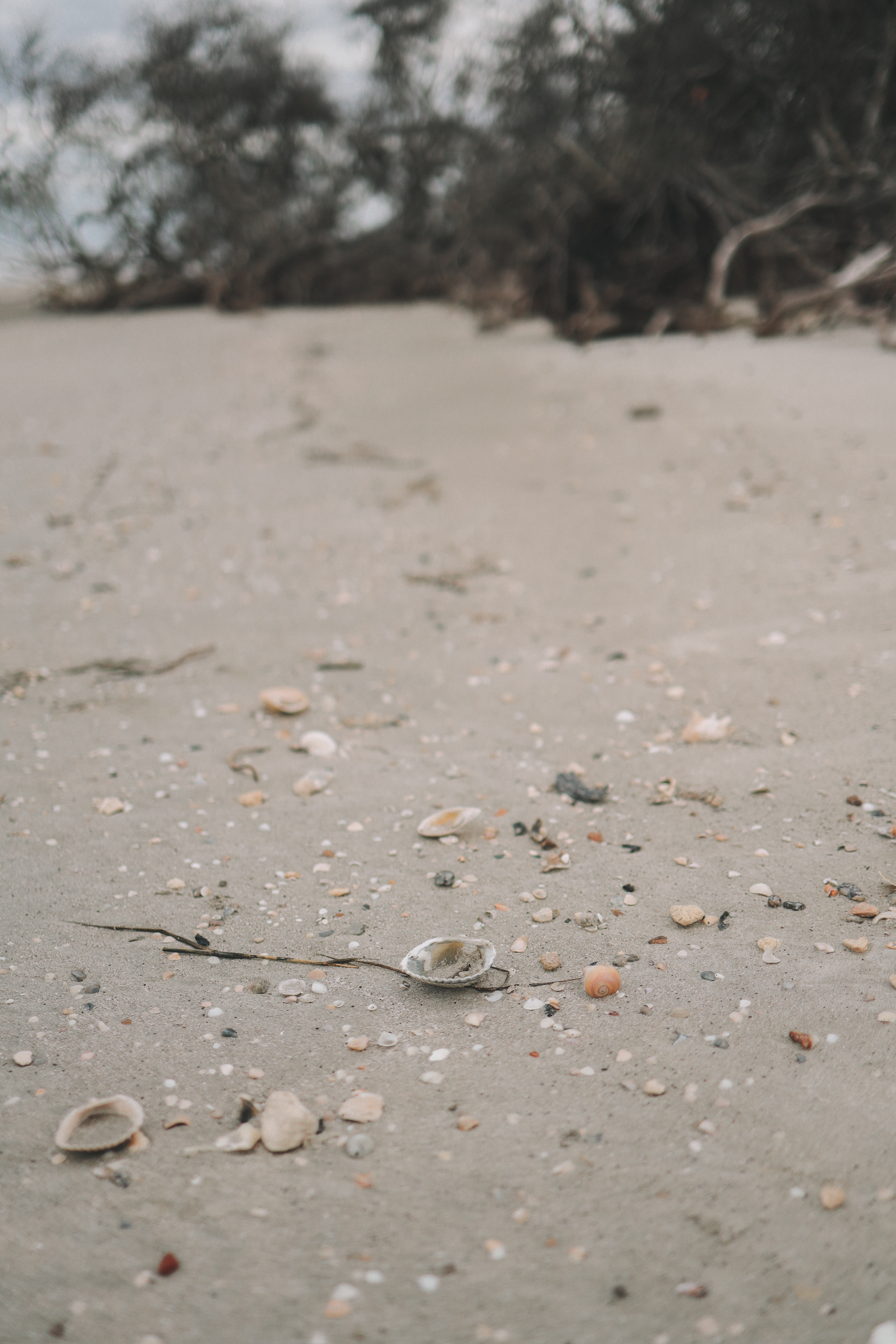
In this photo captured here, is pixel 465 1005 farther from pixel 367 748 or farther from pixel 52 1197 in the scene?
pixel 367 748

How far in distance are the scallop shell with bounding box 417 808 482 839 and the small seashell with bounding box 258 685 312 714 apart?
2.58 ft

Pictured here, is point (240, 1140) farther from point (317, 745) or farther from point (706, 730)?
point (706, 730)

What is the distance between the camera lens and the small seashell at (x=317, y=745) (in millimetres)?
2547

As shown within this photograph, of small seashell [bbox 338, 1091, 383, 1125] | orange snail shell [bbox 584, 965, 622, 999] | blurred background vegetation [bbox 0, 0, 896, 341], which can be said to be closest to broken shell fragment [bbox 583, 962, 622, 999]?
orange snail shell [bbox 584, 965, 622, 999]

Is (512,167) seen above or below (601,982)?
above

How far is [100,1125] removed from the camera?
1379 mm

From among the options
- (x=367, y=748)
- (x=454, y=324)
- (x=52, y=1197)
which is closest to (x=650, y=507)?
(x=367, y=748)

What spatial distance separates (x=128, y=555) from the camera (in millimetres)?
3939

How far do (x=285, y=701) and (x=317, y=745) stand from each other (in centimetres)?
28

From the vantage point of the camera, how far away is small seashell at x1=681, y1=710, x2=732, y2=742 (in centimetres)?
247

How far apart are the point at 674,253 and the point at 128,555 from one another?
16.4 feet

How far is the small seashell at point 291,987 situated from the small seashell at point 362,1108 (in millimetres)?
295

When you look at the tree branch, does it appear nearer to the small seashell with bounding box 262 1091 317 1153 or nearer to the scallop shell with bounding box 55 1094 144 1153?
the small seashell with bounding box 262 1091 317 1153

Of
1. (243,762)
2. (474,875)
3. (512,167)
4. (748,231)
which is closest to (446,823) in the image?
(474,875)
